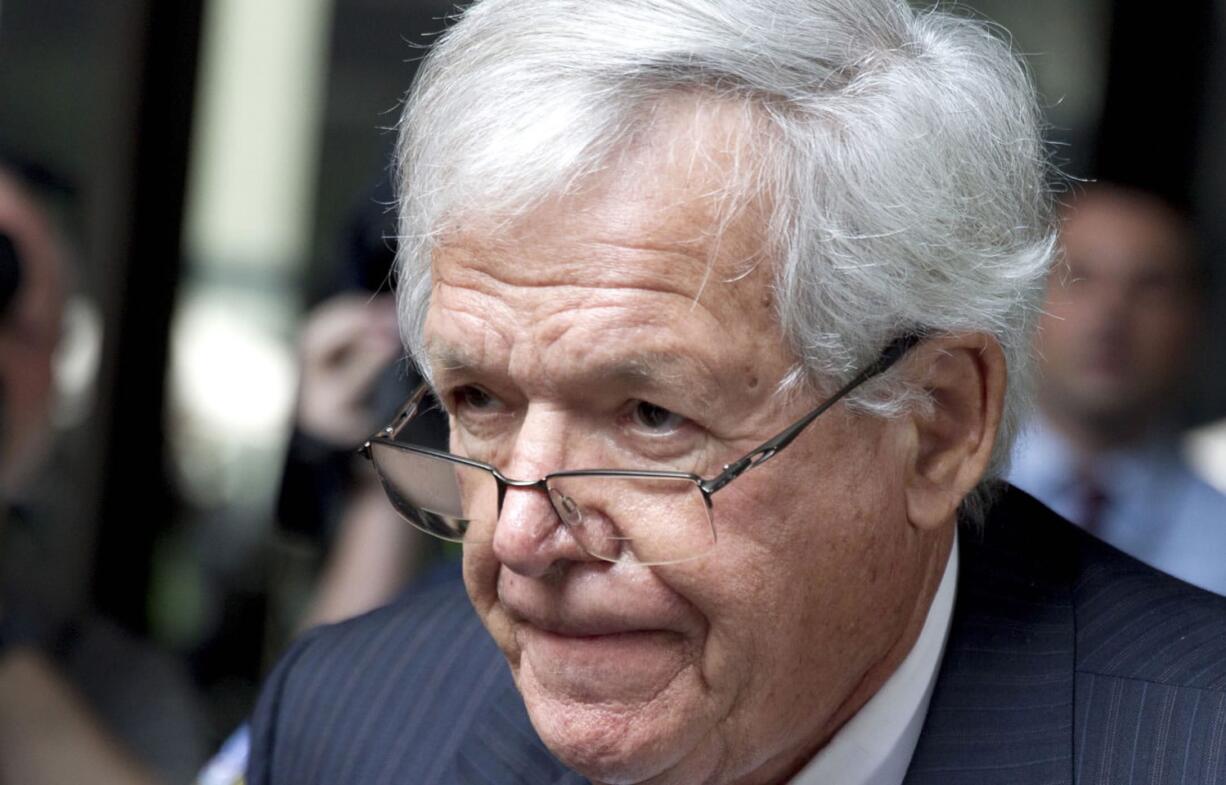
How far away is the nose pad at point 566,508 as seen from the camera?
1541 millimetres

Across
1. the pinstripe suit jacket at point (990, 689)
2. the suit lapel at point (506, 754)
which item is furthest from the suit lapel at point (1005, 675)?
the suit lapel at point (506, 754)

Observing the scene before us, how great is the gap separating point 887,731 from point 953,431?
0.34 metres

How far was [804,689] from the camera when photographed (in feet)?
5.28

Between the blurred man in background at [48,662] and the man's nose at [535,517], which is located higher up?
the man's nose at [535,517]

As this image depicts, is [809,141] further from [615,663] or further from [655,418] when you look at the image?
[615,663]

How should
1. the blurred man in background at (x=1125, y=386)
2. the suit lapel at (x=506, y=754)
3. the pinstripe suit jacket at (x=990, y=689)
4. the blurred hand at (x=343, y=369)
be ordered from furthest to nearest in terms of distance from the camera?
the blurred man in background at (x=1125, y=386), the blurred hand at (x=343, y=369), the suit lapel at (x=506, y=754), the pinstripe suit jacket at (x=990, y=689)

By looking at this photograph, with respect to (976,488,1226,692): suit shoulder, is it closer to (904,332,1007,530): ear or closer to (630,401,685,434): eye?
(904,332,1007,530): ear

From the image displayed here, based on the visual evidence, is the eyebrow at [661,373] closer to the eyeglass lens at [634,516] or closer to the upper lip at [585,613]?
the eyeglass lens at [634,516]

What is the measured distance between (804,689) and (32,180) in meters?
2.35

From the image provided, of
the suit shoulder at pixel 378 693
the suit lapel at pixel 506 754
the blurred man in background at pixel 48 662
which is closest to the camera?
the suit lapel at pixel 506 754

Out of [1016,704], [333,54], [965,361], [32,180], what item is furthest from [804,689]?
[333,54]

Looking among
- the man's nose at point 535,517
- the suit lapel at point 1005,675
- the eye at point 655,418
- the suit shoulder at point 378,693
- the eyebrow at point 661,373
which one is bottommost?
the suit shoulder at point 378,693

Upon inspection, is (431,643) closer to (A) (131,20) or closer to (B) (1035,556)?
(B) (1035,556)

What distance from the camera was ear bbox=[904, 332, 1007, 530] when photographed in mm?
1641
